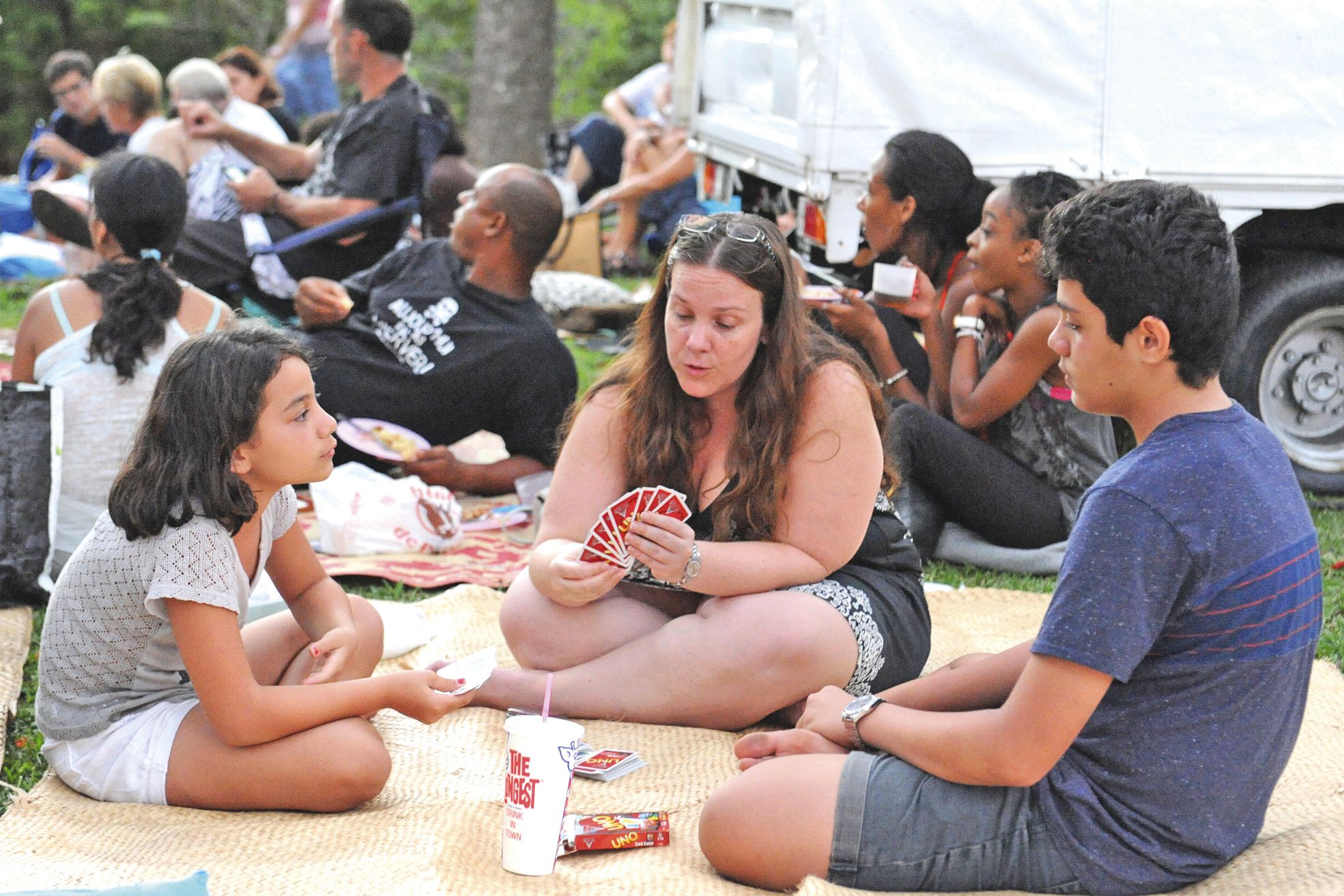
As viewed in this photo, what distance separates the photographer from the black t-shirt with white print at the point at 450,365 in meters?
5.29

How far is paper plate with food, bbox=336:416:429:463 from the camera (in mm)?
5254

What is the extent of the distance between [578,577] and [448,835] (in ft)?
2.31

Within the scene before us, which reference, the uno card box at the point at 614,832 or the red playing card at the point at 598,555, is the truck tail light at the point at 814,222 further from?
the uno card box at the point at 614,832

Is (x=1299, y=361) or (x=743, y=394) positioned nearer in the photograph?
(x=743, y=394)

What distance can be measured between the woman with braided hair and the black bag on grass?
8.18 ft

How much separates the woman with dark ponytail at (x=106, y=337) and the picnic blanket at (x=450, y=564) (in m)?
0.73

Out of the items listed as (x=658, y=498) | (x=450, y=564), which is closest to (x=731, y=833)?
(x=658, y=498)

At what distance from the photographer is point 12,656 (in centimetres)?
371

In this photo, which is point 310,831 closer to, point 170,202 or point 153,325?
point 153,325

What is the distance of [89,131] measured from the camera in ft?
33.4

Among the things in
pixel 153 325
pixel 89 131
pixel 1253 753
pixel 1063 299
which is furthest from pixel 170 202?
pixel 89 131

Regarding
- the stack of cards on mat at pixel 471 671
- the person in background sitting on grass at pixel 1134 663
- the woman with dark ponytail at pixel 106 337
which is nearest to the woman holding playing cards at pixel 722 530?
the stack of cards on mat at pixel 471 671

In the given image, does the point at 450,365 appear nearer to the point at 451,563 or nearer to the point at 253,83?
the point at 451,563

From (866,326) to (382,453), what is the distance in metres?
1.83
